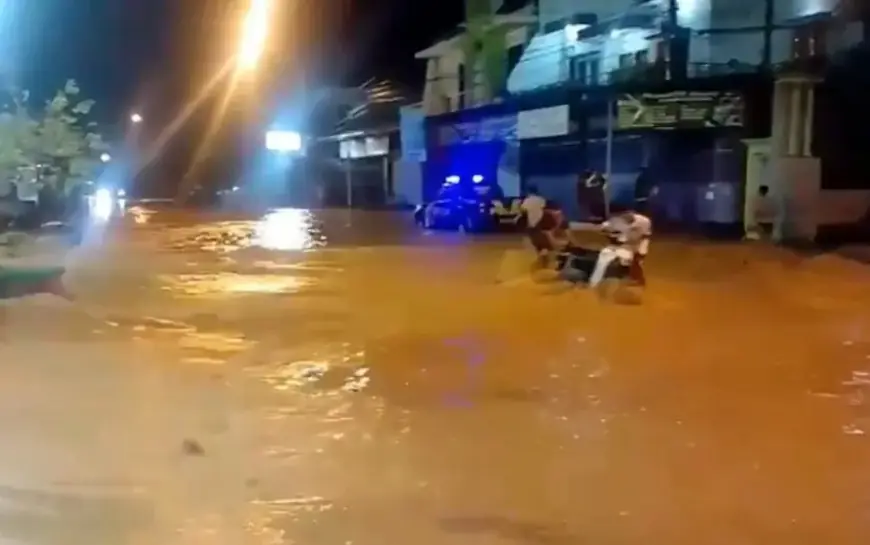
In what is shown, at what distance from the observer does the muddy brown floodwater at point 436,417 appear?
6.18 m

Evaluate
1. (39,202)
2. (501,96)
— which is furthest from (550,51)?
(39,202)

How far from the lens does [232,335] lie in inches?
487

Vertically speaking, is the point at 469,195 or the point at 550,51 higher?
the point at 550,51

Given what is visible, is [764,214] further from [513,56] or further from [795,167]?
[513,56]

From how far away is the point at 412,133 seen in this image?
51.4 m

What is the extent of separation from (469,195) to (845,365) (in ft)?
70.4

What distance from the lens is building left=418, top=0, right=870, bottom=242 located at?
2656cm

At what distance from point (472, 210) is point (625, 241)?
15.2 meters

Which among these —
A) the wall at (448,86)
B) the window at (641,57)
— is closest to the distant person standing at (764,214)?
the window at (641,57)

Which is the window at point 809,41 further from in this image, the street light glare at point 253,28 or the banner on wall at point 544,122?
the street light glare at point 253,28

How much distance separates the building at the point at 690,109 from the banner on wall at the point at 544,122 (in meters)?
0.05

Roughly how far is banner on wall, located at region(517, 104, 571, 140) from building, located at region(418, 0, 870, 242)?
0.05 meters

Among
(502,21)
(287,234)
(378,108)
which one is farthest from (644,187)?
(378,108)

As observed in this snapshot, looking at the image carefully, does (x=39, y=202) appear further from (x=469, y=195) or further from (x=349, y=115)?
(x=349, y=115)
